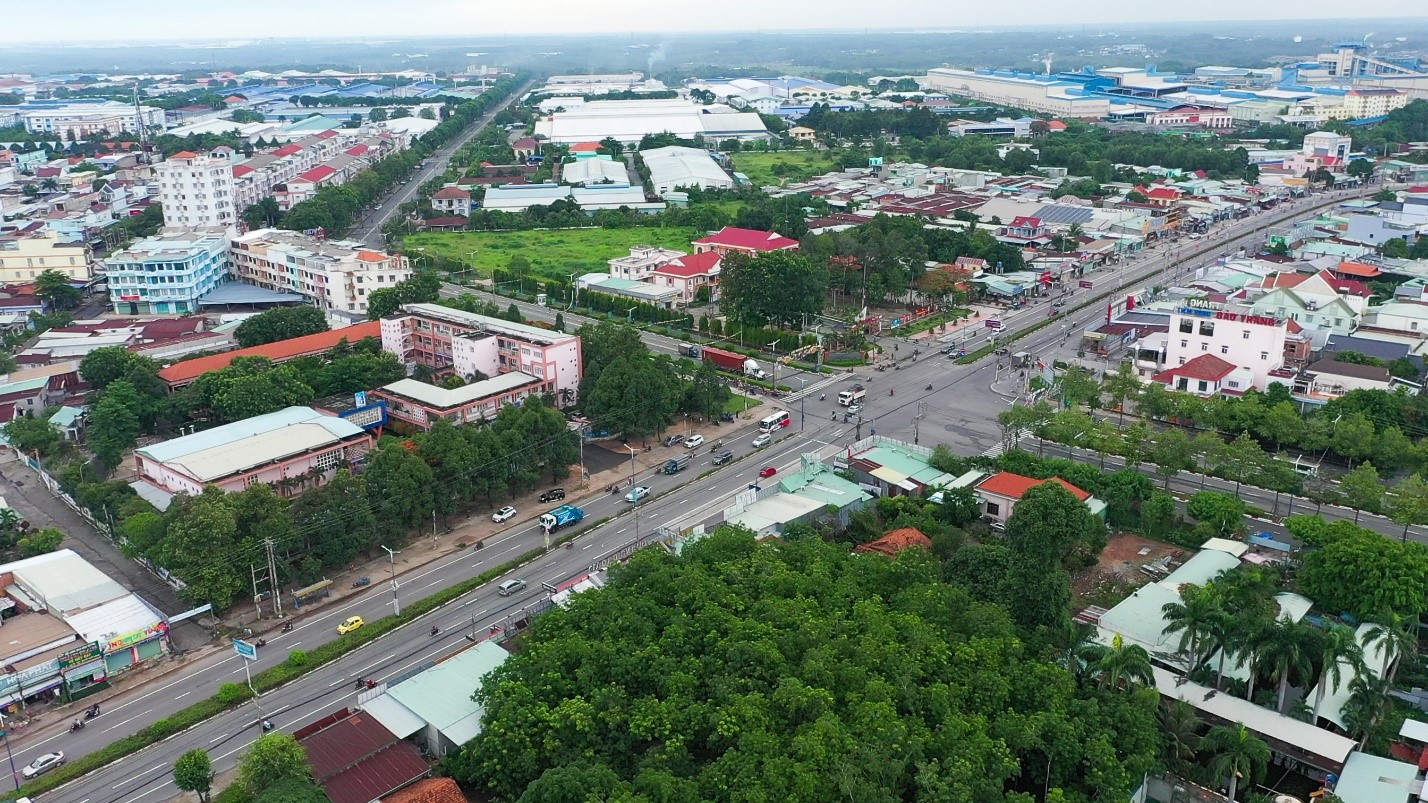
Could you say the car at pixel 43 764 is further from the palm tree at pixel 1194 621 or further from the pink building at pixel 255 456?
the palm tree at pixel 1194 621

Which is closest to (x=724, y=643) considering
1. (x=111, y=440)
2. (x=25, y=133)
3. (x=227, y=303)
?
(x=111, y=440)

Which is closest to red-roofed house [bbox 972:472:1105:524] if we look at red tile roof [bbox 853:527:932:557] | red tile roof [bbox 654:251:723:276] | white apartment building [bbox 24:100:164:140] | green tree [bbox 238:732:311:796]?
red tile roof [bbox 853:527:932:557]

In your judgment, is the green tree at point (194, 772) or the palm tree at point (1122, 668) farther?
the palm tree at point (1122, 668)

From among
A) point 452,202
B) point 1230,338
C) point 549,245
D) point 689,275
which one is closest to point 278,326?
point 689,275

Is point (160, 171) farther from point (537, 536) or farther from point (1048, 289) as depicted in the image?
point (1048, 289)

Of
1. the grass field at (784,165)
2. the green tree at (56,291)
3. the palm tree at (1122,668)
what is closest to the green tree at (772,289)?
the palm tree at (1122,668)

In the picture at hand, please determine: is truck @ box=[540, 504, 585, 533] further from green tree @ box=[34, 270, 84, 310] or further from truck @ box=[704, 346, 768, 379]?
green tree @ box=[34, 270, 84, 310]

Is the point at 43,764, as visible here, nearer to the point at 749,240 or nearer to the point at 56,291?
the point at 56,291
